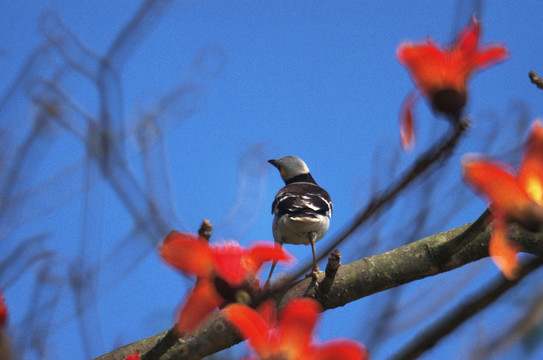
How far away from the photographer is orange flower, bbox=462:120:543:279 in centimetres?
60

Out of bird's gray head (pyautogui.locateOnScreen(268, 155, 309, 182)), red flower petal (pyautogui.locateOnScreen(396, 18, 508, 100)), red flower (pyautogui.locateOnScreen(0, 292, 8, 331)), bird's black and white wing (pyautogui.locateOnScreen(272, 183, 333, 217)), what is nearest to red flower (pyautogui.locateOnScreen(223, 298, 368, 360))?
red flower petal (pyautogui.locateOnScreen(396, 18, 508, 100))

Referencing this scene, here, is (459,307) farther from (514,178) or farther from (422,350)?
(514,178)

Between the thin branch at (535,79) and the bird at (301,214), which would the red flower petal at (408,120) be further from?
the bird at (301,214)

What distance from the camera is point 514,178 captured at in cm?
62

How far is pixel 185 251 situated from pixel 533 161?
1.35 feet

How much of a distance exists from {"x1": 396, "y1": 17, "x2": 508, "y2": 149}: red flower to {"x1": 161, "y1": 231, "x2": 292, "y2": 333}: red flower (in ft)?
0.80

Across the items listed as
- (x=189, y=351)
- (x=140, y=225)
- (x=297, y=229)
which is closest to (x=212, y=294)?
(x=189, y=351)

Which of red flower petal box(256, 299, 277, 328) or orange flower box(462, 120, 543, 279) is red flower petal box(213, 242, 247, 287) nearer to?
red flower petal box(256, 299, 277, 328)

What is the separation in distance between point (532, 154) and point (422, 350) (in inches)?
11.2

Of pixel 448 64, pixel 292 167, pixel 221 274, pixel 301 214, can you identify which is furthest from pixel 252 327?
pixel 292 167

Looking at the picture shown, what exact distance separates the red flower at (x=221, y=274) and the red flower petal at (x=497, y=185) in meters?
0.26

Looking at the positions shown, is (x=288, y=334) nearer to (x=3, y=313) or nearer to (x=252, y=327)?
(x=252, y=327)

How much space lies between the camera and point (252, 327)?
0.63 metres

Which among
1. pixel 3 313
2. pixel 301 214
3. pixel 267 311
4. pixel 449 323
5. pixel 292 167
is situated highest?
pixel 292 167
